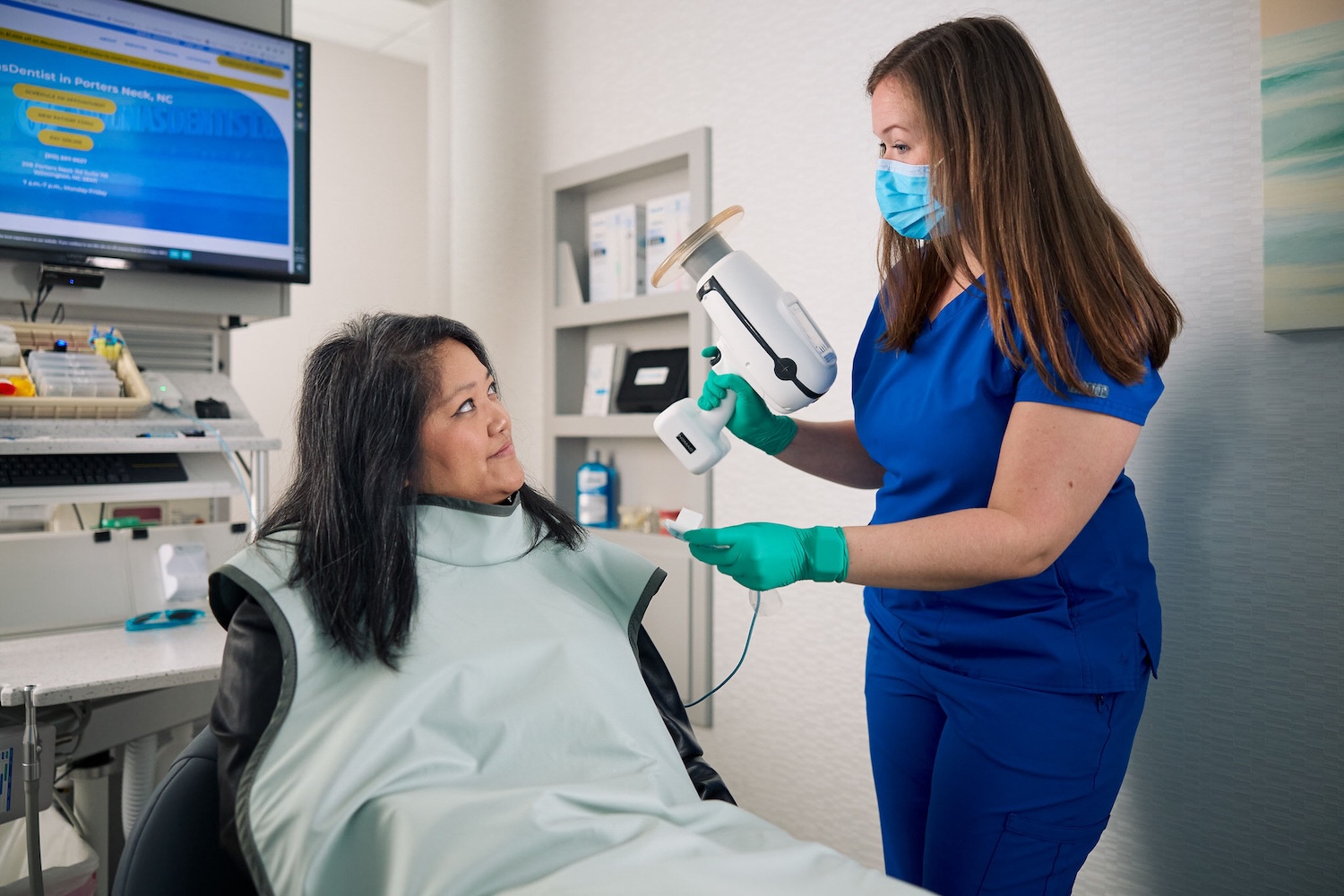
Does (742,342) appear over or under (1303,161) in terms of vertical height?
under

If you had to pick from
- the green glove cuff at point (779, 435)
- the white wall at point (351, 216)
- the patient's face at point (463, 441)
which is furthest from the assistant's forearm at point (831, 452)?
the white wall at point (351, 216)

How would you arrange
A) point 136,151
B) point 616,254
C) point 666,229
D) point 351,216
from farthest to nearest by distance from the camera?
1. point 351,216
2. point 616,254
3. point 666,229
4. point 136,151

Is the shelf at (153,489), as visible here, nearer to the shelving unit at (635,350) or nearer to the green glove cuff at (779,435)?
the shelving unit at (635,350)

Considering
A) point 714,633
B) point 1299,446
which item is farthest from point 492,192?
point 1299,446

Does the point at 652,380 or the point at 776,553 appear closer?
the point at 776,553

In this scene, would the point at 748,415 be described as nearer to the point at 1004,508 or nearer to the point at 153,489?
the point at 1004,508

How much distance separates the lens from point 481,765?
3.43 ft

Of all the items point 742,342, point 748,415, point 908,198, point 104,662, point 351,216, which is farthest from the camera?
point 351,216

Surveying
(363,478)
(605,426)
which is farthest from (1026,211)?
(605,426)

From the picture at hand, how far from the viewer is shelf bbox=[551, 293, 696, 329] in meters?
2.55

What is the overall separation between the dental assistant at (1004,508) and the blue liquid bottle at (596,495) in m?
1.64

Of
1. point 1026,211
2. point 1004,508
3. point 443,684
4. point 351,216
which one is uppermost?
point 351,216

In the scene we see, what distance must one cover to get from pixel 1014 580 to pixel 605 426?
172 cm

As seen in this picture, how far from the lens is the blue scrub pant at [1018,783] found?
1117 mm
